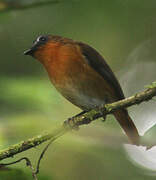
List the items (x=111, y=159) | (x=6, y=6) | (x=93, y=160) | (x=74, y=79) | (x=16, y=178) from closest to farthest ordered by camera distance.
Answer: (x=16, y=178), (x=6, y=6), (x=74, y=79), (x=111, y=159), (x=93, y=160)

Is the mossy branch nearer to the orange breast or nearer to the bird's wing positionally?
the orange breast

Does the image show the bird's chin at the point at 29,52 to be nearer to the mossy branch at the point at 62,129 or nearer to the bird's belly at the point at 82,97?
the bird's belly at the point at 82,97

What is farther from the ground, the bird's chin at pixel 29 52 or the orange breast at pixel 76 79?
the bird's chin at pixel 29 52

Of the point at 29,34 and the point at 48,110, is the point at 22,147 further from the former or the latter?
the point at 29,34

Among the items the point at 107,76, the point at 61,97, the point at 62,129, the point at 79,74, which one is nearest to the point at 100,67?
the point at 107,76

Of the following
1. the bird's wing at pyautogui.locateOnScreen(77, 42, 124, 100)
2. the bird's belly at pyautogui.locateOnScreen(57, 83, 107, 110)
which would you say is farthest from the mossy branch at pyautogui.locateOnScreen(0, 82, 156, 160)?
the bird's wing at pyautogui.locateOnScreen(77, 42, 124, 100)

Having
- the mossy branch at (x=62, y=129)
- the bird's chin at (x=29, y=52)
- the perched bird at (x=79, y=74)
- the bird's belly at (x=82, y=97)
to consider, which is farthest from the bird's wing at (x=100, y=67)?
the mossy branch at (x=62, y=129)

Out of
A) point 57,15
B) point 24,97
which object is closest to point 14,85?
point 24,97
